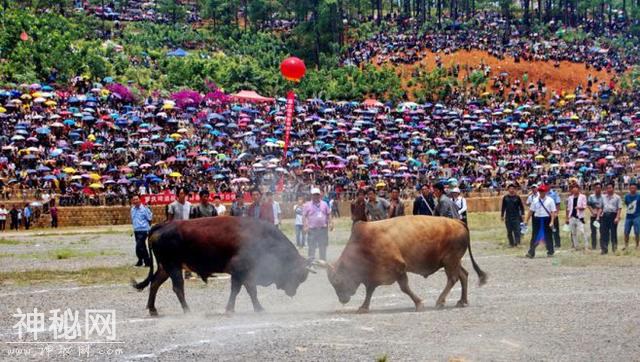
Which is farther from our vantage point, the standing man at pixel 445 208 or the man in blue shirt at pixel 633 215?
the man in blue shirt at pixel 633 215

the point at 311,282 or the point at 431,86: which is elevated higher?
the point at 431,86

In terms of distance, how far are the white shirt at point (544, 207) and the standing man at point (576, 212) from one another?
1057mm

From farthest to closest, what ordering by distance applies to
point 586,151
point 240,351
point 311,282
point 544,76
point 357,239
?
point 544,76 < point 586,151 < point 311,282 < point 357,239 < point 240,351

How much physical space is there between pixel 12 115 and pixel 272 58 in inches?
1471

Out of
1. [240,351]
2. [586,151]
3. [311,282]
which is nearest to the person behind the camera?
[240,351]

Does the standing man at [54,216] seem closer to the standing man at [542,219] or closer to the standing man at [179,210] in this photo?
the standing man at [179,210]

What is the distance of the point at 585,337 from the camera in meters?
12.1

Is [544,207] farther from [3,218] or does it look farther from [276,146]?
[276,146]

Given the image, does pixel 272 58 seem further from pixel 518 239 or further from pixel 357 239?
pixel 357 239

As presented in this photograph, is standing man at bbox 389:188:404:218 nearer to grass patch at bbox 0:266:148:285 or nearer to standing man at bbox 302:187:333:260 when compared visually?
standing man at bbox 302:187:333:260

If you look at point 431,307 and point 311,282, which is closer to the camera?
point 431,307

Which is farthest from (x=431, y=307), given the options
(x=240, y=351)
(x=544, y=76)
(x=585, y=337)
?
(x=544, y=76)

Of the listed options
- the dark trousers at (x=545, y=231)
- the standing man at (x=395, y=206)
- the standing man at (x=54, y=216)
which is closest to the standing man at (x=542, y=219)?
the dark trousers at (x=545, y=231)

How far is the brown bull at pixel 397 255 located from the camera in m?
14.7
